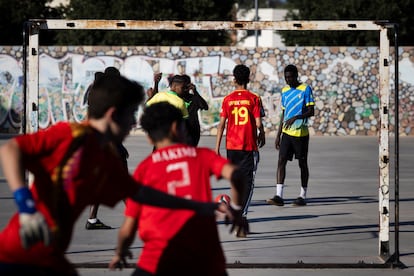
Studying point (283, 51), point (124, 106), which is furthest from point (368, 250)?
point (283, 51)

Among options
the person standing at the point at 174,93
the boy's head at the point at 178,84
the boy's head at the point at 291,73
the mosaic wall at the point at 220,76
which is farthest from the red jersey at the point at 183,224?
the mosaic wall at the point at 220,76

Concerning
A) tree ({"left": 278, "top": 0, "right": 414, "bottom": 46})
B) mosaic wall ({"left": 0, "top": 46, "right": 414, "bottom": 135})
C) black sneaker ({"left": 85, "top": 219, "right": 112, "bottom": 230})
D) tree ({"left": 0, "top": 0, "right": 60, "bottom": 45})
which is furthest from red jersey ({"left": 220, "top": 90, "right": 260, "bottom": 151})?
tree ({"left": 0, "top": 0, "right": 60, "bottom": 45})

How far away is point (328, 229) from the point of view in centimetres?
1063

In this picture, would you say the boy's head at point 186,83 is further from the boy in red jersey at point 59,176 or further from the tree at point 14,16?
the tree at point 14,16

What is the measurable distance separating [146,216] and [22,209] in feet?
3.90

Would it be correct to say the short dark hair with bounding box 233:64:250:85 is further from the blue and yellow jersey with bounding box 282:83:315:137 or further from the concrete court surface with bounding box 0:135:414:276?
the blue and yellow jersey with bounding box 282:83:315:137

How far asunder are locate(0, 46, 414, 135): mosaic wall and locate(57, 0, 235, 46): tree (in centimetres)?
1059

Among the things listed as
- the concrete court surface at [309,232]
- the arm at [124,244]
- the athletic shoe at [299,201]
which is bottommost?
the concrete court surface at [309,232]

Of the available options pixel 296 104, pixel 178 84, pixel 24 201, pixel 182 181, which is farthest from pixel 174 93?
pixel 24 201

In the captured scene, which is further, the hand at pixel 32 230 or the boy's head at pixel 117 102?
the boy's head at pixel 117 102

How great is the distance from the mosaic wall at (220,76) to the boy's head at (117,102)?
80.2ft

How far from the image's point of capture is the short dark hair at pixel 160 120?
4.83 metres

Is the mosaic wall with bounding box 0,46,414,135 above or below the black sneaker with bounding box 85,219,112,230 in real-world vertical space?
above

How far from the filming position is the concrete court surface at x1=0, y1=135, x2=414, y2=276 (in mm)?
8273
